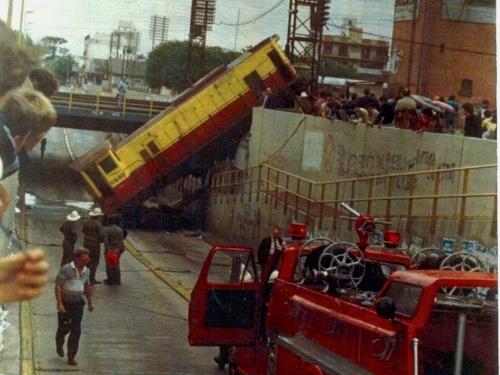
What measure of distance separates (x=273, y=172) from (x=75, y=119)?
9.24ft

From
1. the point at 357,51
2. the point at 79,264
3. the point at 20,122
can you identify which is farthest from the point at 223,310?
the point at 357,51

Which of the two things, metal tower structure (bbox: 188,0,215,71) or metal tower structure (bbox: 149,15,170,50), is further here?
metal tower structure (bbox: 188,0,215,71)

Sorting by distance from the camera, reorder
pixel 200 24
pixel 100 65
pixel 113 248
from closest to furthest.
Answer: pixel 100 65, pixel 200 24, pixel 113 248

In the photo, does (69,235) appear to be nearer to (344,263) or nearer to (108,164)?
(108,164)

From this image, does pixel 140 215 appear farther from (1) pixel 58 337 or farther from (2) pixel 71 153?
(1) pixel 58 337

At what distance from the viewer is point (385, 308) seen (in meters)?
4.88

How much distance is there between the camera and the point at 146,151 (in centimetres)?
1155

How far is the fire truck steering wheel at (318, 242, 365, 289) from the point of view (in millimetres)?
6421

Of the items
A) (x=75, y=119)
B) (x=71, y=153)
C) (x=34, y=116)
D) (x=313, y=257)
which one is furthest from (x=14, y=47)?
(x=71, y=153)

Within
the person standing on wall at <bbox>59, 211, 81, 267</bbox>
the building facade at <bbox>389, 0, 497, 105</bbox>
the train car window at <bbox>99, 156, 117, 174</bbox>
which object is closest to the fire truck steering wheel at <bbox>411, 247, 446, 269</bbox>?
the building facade at <bbox>389, 0, 497, 105</bbox>

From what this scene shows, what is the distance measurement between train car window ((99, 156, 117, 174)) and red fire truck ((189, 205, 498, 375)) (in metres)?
2.70

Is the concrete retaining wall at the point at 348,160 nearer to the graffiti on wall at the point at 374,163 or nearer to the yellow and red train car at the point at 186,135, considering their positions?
the graffiti on wall at the point at 374,163

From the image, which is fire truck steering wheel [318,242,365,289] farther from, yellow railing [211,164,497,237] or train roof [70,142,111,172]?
train roof [70,142,111,172]

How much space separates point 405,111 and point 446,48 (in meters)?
1.50
